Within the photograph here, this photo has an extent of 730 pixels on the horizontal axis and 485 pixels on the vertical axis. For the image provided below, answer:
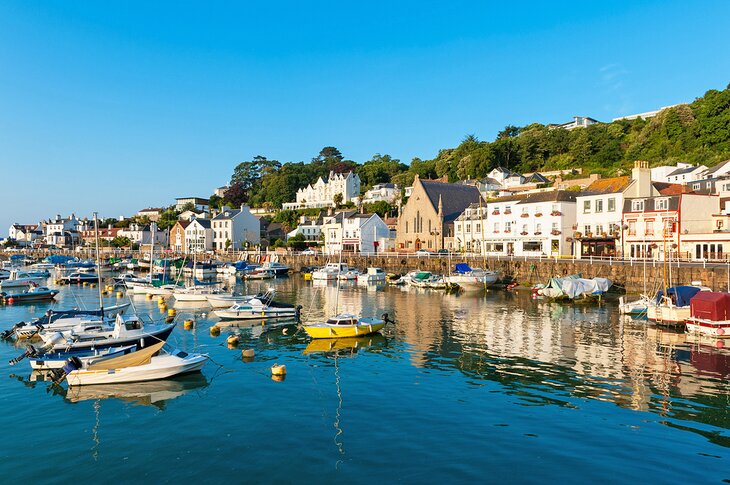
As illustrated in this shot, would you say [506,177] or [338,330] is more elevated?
[506,177]

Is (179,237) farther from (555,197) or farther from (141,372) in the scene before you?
(141,372)

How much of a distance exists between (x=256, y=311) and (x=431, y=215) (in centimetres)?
6169

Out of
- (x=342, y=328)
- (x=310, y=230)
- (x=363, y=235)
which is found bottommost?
(x=342, y=328)

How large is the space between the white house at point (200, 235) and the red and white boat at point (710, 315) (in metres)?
121

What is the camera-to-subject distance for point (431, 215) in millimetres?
97438

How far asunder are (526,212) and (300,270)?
148 feet

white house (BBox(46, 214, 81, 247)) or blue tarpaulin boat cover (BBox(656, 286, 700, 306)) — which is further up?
white house (BBox(46, 214, 81, 247))

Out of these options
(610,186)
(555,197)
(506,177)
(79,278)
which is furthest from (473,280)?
(506,177)

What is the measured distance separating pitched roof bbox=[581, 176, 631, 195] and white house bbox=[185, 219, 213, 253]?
330ft

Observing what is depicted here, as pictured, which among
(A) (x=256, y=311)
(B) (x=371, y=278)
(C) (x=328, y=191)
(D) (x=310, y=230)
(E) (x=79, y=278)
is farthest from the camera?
(C) (x=328, y=191)

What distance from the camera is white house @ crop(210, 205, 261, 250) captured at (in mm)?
130500

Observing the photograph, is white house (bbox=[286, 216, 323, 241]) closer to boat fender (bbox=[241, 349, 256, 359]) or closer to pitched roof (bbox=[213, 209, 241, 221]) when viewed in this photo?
pitched roof (bbox=[213, 209, 241, 221])

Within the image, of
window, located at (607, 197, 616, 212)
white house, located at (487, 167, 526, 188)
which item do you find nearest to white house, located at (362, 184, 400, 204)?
white house, located at (487, 167, 526, 188)

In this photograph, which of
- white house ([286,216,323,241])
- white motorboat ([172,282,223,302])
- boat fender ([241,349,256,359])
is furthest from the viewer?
white house ([286,216,323,241])
